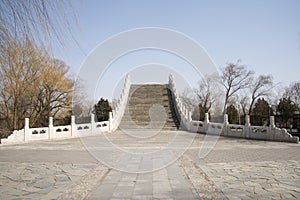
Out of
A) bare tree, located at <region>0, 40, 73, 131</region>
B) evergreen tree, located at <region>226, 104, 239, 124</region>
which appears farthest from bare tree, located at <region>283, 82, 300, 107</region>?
bare tree, located at <region>0, 40, 73, 131</region>

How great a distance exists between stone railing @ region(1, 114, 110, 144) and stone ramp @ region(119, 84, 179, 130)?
9.54 ft

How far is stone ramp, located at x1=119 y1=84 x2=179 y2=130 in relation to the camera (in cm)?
1875

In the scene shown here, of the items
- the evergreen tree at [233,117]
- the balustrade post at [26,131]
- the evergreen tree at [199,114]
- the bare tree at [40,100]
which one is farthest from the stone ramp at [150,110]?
the balustrade post at [26,131]

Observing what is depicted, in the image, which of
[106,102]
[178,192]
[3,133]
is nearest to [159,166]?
[178,192]

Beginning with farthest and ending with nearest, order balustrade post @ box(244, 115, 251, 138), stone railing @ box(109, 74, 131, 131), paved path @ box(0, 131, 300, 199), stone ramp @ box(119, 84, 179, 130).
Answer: stone ramp @ box(119, 84, 179, 130) → stone railing @ box(109, 74, 131, 131) → balustrade post @ box(244, 115, 251, 138) → paved path @ box(0, 131, 300, 199)

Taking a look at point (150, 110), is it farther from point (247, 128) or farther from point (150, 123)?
point (247, 128)

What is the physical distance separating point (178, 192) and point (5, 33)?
324cm

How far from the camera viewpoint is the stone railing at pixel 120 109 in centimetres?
1815

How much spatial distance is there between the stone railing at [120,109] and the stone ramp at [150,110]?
0.37 metres

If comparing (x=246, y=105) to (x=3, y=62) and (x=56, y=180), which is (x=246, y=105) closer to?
(x=56, y=180)

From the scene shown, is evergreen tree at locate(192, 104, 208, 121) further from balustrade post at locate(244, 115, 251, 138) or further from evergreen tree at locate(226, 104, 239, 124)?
balustrade post at locate(244, 115, 251, 138)

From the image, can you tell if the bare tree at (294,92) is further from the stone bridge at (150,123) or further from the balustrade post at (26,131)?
the balustrade post at (26,131)

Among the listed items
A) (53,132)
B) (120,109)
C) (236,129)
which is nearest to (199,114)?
(120,109)

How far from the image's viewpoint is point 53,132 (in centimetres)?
1360
